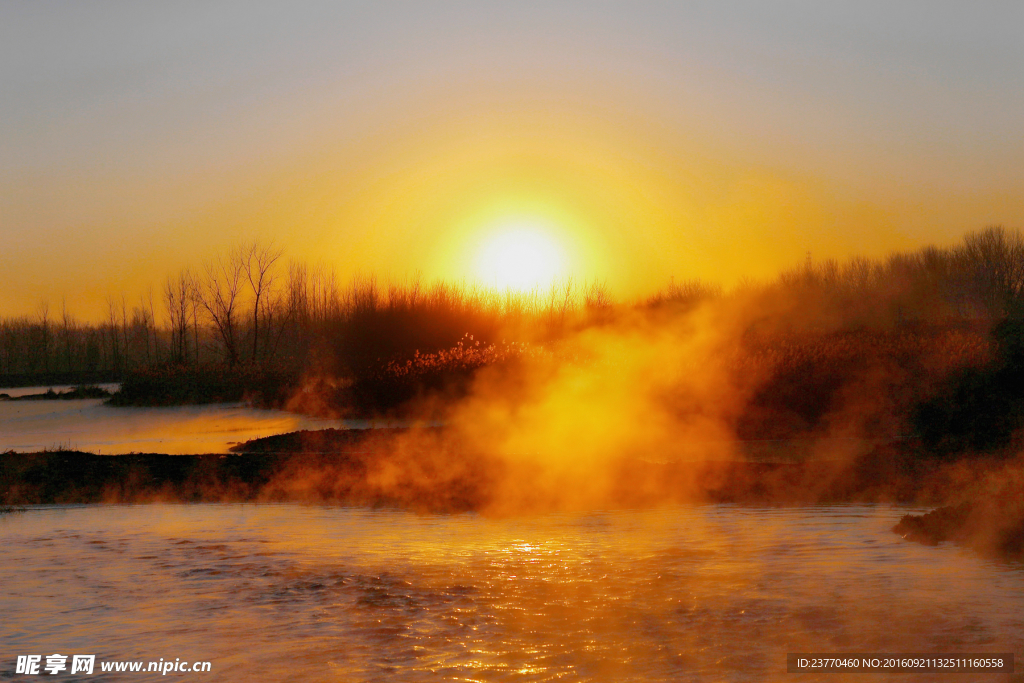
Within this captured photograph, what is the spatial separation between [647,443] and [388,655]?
9716mm

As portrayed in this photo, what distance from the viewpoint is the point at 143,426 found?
67.2ft

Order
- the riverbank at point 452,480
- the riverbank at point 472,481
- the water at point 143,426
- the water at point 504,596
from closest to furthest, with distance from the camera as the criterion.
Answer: the water at point 504,596 → the riverbank at point 472,481 → the riverbank at point 452,480 → the water at point 143,426

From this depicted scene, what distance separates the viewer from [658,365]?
65.7 ft

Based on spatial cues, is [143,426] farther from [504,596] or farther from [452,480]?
[504,596]

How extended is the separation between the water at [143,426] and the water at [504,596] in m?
7.26

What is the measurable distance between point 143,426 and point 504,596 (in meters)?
16.6

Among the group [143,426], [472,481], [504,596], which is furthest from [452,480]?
[143,426]

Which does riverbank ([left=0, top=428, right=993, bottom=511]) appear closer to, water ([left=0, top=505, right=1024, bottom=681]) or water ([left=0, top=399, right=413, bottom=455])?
water ([left=0, top=505, right=1024, bottom=681])

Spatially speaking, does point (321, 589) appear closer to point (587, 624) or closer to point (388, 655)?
point (388, 655)

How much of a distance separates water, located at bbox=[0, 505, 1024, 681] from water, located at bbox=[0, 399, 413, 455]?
726 cm

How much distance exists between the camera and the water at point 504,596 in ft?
16.4

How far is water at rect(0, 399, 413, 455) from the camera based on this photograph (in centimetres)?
1598

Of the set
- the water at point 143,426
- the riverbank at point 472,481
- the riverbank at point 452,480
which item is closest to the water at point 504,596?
the riverbank at point 472,481

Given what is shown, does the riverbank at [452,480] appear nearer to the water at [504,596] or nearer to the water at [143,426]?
the water at [504,596]
